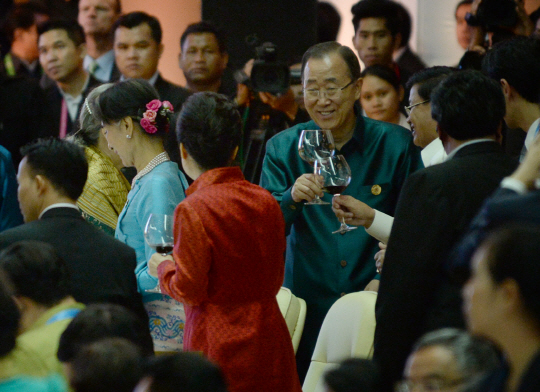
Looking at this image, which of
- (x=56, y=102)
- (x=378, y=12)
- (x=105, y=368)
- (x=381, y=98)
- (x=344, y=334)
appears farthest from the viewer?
(x=56, y=102)

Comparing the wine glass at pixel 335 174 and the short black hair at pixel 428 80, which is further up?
the short black hair at pixel 428 80

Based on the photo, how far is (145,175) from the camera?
2668 mm

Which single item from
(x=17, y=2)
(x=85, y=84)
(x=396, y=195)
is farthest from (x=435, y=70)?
(x=17, y=2)

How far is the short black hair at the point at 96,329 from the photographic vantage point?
5.73 ft

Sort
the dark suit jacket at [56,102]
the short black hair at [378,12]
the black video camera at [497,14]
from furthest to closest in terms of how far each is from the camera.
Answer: the dark suit jacket at [56,102] → the short black hair at [378,12] → the black video camera at [497,14]

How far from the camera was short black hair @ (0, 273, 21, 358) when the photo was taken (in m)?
1.65

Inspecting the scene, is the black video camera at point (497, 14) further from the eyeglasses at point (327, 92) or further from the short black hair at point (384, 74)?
the eyeglasses at point (327, 92)

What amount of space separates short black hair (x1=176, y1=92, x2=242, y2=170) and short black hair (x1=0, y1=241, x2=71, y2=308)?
0.51m

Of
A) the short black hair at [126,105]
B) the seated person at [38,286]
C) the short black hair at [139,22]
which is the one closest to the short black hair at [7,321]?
the seated person at [38,286]

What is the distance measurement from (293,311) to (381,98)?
188cm

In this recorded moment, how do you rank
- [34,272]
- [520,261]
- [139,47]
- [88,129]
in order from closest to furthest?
[520,261], [34,272], [88,129], [139,47]

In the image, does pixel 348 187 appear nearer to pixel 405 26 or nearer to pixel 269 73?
pixel 269 73

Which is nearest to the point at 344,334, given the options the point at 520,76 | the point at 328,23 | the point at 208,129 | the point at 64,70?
the point at 208,129

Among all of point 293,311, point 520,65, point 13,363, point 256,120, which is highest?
point 520,65
